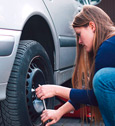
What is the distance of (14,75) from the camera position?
4.51 ft

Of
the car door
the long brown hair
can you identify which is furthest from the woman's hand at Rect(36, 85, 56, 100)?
the car door

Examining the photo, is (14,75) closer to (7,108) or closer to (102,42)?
(7,108)

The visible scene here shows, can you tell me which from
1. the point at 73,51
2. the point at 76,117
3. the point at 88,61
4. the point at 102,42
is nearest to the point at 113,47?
the point at 102,42

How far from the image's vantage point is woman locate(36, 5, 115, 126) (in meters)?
1.34

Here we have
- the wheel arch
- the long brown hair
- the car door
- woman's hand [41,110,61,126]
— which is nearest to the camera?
the long brown hair

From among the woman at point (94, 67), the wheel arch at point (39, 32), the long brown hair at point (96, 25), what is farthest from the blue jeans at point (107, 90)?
the wheel arch at point (39, 32)

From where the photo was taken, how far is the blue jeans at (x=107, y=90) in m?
1.32

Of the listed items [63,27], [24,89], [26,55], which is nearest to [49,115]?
[24,89]

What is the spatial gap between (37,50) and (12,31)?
0.31 m

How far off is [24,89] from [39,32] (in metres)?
0.64

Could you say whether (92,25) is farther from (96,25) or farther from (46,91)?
(46,91)

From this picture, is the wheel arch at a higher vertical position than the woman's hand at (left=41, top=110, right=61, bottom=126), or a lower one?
higher

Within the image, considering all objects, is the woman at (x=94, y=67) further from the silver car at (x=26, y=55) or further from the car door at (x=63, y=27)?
the car door at (x=63, y=27)

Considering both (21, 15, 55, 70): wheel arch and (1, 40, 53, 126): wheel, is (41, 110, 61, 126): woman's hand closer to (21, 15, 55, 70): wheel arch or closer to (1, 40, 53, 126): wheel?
(1, 40, 53, 126): wheel
